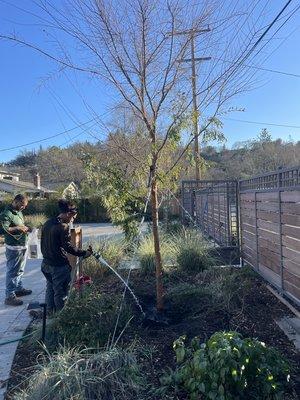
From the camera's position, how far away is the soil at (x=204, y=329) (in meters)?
4.06

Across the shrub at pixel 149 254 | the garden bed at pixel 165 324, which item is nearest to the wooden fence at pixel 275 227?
the garden bed at pixel 165 324

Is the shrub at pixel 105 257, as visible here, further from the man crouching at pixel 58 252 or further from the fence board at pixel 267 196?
the fence board at pixel 267 196

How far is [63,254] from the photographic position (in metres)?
5.95

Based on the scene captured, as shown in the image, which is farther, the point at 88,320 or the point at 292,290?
the point at 292,290

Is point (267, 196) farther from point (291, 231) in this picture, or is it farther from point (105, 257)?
point (105, 257)

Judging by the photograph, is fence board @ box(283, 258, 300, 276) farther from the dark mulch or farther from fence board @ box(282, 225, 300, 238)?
the dark mulch

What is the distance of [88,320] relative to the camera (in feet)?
15.6

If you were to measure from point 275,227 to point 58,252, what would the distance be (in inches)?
118

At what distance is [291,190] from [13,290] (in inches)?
182

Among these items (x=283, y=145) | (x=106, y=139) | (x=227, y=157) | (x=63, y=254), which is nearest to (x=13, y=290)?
(x=63, y=254)

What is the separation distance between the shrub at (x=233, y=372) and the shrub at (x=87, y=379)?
1.74 ft

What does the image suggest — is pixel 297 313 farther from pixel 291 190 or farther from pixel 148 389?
pixel 148 389

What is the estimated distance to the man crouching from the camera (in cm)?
580

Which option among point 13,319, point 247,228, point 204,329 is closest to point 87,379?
point 204,329
